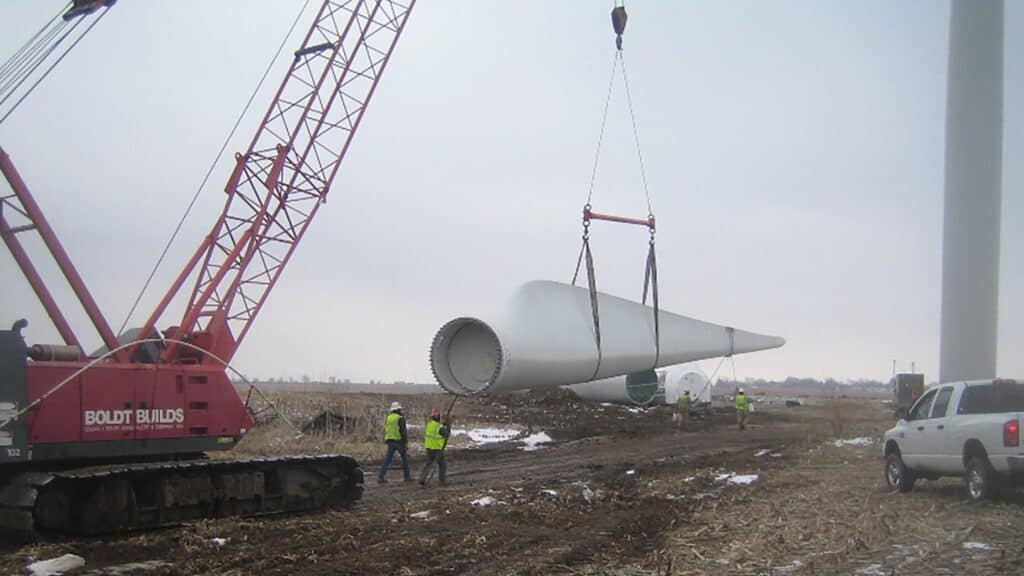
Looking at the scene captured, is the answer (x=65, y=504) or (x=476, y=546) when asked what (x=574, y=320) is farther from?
(x=65, y=504)

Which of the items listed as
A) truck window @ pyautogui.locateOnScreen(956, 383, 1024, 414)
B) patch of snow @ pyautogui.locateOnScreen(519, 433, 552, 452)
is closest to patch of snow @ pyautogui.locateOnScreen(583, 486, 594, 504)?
truck window @ pyautogui.locateOnScreen(956, 383, 1024, 414)

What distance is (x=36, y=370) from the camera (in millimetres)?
12297

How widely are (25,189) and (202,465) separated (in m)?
4.60

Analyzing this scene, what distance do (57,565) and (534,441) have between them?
71.2 ft

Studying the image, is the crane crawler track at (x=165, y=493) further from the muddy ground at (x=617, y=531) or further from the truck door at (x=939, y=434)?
the truck door at (x=939, y=434)

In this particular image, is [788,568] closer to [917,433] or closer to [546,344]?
[546,344]

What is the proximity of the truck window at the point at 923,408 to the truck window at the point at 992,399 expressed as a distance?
40.6 inches

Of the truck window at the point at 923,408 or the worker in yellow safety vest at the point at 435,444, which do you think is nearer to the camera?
the truck window at the point at 923,408

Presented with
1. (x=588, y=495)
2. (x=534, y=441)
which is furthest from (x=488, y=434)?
(x=588, y=495)

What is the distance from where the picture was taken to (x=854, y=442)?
93.6 feet

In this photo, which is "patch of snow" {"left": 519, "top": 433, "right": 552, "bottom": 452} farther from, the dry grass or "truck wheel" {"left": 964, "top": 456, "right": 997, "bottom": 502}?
"truck wheel" {"left": 964, "top": 456, "right": 997, "bottom": 502}

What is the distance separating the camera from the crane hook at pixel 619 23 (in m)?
15.5

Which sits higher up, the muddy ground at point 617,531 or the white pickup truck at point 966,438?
the white pickup truck at point 966,438

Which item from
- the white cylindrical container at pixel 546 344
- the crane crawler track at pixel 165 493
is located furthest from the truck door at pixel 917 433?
the crane crawler track at pixel 165 493
